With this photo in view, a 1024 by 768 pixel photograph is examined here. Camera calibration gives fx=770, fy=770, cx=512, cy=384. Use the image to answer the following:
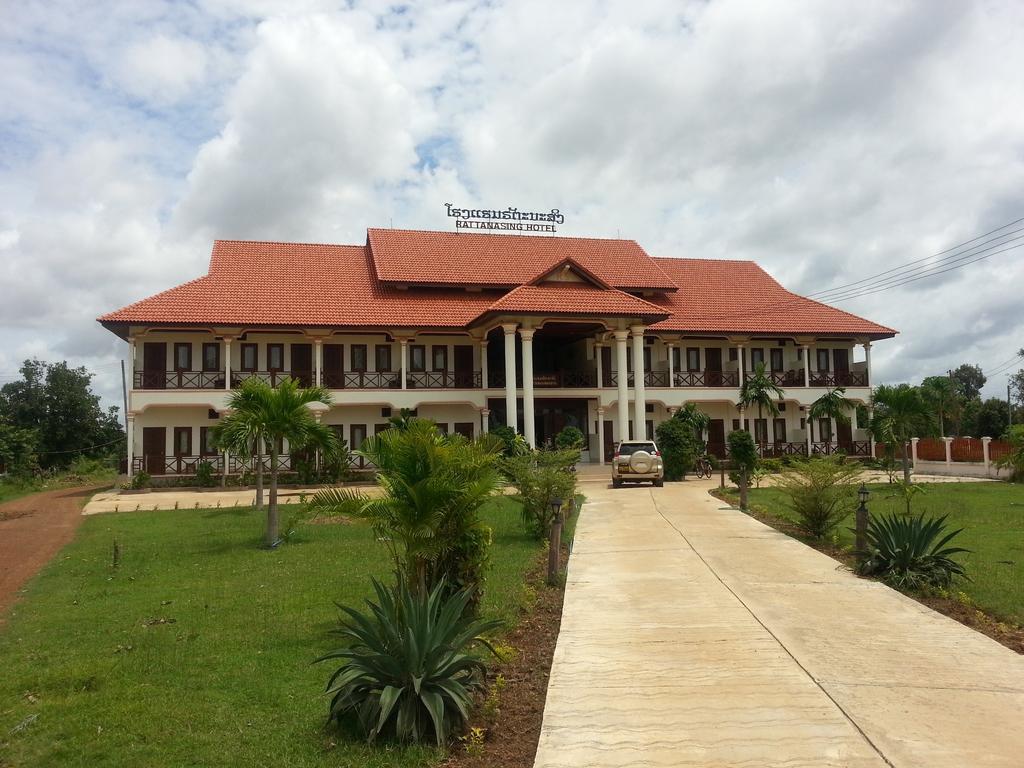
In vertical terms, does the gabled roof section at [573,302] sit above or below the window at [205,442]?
above

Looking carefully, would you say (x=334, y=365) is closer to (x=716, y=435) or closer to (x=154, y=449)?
(x=154, y=449)

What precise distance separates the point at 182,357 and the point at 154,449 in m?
3.57

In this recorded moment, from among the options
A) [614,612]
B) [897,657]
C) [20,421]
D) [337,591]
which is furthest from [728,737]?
[20,421]

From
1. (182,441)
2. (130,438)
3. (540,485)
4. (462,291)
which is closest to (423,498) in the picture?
(540,485)

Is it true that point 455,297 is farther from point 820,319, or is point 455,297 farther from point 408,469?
point 408,469

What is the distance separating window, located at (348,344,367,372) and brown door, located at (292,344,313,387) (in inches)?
61.5

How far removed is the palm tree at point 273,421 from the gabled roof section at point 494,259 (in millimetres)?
17297

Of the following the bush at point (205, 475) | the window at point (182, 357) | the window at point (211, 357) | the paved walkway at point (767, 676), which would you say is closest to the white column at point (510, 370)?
the bush at point (205, 475)

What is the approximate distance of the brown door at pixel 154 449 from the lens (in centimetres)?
2830

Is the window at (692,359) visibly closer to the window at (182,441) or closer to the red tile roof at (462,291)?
the red tile roof at (462,291)

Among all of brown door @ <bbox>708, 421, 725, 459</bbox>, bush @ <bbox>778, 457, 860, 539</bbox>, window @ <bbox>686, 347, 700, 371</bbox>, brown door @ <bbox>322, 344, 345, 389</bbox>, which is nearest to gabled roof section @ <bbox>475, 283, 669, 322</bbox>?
window @ <bbox>686, 347, 700, 371</bbox>

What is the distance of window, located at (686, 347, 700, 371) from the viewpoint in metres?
34.3

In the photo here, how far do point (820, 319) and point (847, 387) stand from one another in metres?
3.25

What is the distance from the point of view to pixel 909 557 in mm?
9516
